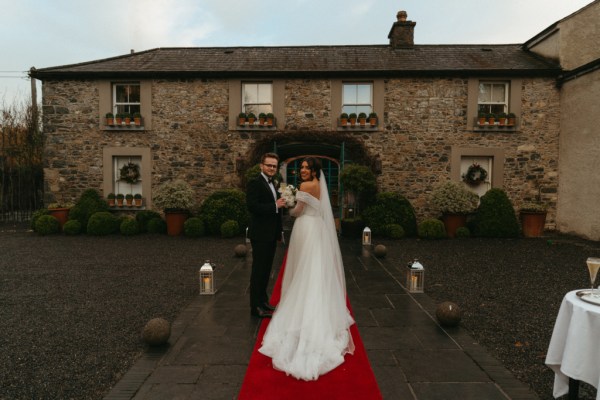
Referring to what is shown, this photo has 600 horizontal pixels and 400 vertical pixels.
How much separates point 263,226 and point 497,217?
9.14 metres

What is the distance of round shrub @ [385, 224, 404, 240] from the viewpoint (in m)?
10.9

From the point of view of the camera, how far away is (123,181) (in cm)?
1249

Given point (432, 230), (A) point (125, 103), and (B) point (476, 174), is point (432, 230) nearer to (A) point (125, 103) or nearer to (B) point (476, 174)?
(B) point (476, 174)

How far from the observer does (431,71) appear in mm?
11727

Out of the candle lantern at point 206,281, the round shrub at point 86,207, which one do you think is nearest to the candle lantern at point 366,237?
the candle lantern at point 206,281

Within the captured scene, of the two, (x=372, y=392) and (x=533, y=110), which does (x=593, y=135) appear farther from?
(x=372, y=392)

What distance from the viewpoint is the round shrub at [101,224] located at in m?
11.2

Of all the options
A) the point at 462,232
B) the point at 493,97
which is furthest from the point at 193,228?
the point at 493,97

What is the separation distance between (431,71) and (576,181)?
5699mm

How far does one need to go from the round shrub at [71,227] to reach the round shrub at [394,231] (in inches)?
385

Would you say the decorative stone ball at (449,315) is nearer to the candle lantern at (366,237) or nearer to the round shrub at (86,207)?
the candle lantern at (366,237)

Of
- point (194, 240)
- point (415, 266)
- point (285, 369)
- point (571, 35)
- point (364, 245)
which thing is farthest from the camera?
point (571, 35)

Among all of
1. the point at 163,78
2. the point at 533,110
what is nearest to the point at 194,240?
the point at 163,78

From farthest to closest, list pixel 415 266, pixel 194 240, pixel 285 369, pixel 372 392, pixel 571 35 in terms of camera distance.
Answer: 1. pixel 571 35
2. pixel 194 240
3. pixel 415 266
4. pixel 285 369
5. pixel 372 392
